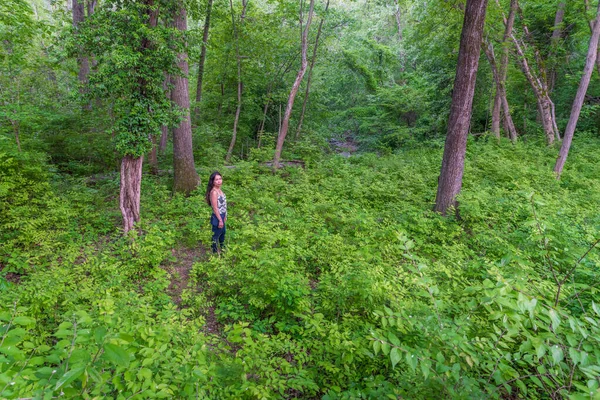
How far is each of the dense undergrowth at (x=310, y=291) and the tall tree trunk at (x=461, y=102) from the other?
0.46 m

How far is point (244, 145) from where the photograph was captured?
55.3 ft

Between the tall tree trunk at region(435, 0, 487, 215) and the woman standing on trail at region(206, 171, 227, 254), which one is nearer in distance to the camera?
the woman standing on trail at region(206, 171, 227, 254)

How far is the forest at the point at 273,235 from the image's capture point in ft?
6.64

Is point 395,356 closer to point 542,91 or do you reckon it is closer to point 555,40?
point 542,91

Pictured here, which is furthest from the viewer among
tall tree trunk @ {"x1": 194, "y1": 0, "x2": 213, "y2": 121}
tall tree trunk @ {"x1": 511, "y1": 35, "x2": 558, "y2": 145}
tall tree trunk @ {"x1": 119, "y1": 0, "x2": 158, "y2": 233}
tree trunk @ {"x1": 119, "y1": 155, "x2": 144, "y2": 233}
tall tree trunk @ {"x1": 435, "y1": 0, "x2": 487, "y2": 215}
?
tall tree trunk @ {"x1": 511, "y1": 35, "x2": 558, "y2": 145}

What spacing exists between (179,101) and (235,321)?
Result: 22.5 ft

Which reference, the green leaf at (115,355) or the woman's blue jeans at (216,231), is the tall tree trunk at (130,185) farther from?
the green leaf at (115,355)

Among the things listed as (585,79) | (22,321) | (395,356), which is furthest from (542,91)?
(22,321)

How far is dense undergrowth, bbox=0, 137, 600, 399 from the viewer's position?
1800 mm

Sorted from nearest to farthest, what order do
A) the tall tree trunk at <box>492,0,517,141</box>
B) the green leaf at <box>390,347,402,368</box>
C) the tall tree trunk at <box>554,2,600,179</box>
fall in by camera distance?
the green leaf at <box>390,347,402,368</box>, the tall tree trunk at <box>554,2,600,179</box>, the tall tree trunk at <box>492,0,517,141</box>

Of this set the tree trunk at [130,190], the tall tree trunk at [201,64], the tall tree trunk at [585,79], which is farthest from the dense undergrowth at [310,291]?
the tall tree trunk at [201,64]

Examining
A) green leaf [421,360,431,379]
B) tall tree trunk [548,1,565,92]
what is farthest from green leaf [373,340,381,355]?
tall tree trunk [548,1,565,92]

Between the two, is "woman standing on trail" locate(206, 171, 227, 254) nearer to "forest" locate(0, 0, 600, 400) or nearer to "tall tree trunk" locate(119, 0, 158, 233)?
"forest" locate(0, 0, 600, 400)

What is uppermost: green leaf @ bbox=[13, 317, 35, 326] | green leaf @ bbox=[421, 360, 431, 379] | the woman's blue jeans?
green leaf @ bbox=[13, 317, 35, 326]
